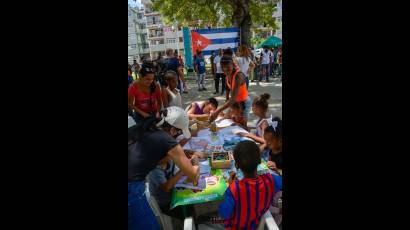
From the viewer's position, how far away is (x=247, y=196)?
5.74ft

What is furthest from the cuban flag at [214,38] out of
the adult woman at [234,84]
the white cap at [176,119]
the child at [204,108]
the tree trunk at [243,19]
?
the white cap at [176,119]

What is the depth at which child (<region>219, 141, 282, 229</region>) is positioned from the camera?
5.73 feet

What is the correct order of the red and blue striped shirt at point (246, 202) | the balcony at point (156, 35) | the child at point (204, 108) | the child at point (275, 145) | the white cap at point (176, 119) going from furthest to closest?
the balcony at point (156, 35) → the child at point (204, 108) → the child at point (275, 145) → the white cap at point (176, 119) → the red and blue striped shirt at point (246, 202)

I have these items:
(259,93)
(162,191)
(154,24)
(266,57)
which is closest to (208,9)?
(266,57)

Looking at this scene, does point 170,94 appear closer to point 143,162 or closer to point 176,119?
point 176,119

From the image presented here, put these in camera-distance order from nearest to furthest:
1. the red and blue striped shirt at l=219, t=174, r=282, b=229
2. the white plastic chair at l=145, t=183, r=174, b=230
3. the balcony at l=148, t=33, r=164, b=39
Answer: the red and blue striped shirt at l=219, t=174, r=282, b=229, the white plastic chair at l=145, t=183, r=174, b=230, the balcony at l=148, t=33, r=164, b=39

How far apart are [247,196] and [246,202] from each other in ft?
0.15

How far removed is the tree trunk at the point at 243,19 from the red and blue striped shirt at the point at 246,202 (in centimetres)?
1191

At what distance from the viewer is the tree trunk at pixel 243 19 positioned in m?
12.3

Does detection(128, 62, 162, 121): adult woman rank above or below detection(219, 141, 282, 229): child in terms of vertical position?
above

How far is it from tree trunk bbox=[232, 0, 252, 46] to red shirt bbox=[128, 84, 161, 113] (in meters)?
9.83

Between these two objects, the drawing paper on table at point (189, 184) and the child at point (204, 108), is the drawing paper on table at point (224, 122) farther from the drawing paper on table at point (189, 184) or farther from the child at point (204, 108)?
the drawing paper on table at point (189, 184)

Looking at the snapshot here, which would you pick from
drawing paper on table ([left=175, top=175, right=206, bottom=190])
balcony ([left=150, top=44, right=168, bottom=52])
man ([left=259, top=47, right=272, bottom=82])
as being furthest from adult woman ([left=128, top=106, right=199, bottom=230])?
balcony ([left=150, top=44, right=168, bottom=52])

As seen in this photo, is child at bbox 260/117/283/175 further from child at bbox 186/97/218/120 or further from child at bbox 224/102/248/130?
child at bbox 186/97/218/120
